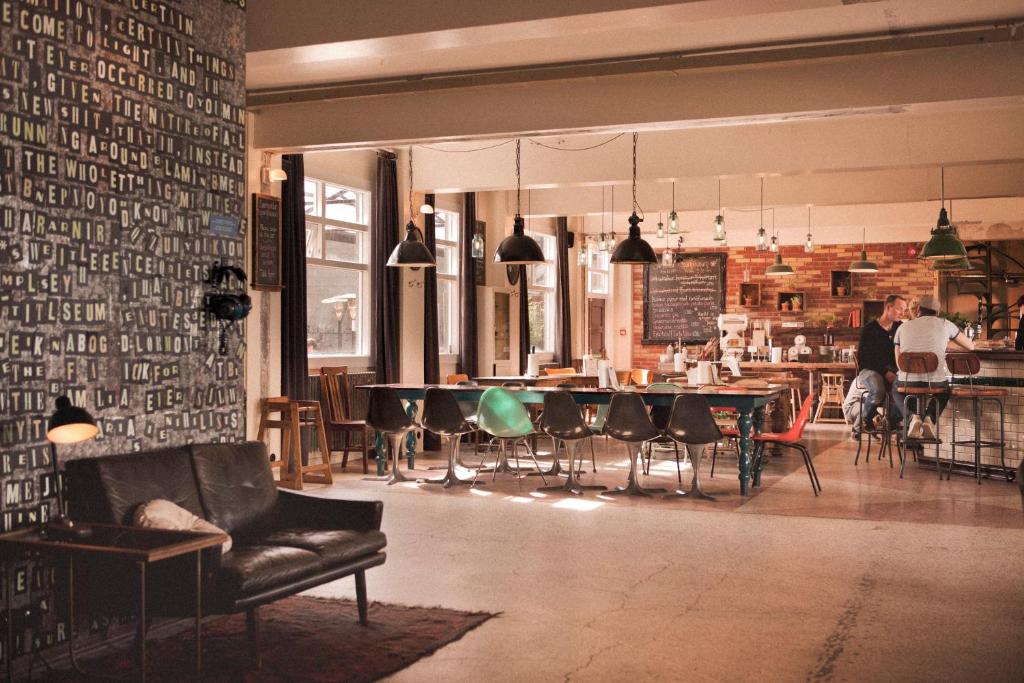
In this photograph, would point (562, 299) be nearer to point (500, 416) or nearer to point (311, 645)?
point (500, 416)

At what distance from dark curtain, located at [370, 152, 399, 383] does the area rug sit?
6.11m

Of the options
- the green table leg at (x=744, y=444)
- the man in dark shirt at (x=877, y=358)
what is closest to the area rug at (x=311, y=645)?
the green table leg at (x=744, y=444)

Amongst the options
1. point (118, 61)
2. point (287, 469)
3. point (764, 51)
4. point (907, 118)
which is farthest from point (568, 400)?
point (118, 61)

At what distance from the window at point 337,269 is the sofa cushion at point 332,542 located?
18.0ft

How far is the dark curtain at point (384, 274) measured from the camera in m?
11.2

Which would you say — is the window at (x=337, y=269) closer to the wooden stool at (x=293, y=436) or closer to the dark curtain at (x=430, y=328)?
the dark curtain at (x=430, y=328)

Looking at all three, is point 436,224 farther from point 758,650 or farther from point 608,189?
point 758,650

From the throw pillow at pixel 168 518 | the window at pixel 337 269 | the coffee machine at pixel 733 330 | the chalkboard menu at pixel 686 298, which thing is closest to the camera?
the throw pillow at pixel 168 518

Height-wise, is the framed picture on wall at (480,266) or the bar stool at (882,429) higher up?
the framed picture on wall at (480,266)

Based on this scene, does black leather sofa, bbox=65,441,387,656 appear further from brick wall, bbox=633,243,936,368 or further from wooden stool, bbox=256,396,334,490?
brick wall, bbox=633,243,936,368

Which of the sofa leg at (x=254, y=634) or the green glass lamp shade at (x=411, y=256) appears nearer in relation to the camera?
the sofa leg at (x=254, y=634)

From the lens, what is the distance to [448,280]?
13.1 metres

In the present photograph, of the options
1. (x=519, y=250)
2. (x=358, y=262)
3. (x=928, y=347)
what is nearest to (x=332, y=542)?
(x=519, y=250)

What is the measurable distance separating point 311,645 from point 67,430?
1.36 metres
